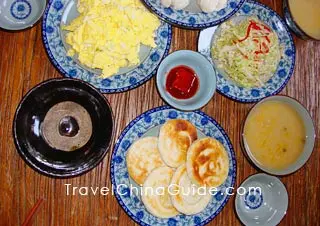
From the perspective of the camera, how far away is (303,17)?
2.58 metres

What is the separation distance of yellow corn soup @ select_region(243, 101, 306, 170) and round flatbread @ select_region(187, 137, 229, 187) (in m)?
0.16

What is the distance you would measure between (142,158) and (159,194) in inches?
7.4

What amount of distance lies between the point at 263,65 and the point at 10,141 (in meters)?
1.31

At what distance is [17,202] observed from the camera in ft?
7.32

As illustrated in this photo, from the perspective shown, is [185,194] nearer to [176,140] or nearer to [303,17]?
[176,140]

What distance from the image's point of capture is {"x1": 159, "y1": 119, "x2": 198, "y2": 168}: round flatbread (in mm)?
2322

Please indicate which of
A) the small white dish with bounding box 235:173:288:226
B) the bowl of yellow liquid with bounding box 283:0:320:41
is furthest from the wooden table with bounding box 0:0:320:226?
the bowl of yellow liquid with bounding box 283:0:320:41

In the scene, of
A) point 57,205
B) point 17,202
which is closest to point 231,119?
point 57,205

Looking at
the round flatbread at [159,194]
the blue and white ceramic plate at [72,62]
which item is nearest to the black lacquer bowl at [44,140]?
the blue and white ceramic plate at [72,62]

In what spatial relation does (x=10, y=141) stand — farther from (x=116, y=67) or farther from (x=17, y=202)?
(x=116, y=67)

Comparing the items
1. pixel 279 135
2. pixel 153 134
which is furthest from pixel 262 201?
pixel 153 134

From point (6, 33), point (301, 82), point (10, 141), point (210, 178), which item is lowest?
point (210, 178)

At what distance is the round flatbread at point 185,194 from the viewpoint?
2.31 meters

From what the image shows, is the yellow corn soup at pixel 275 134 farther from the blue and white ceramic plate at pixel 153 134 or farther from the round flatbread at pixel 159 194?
the round flatbread at pixel 159 194
